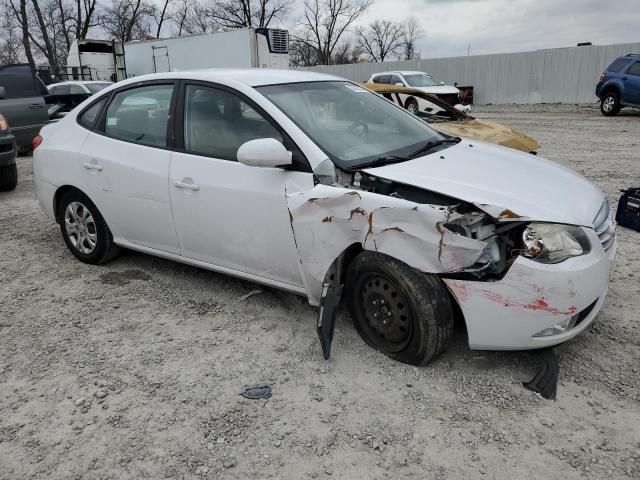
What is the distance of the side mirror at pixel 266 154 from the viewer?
10.2 ft

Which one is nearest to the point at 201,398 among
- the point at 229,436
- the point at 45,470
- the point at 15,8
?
the point at 229,436

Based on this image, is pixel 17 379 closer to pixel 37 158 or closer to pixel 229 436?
pixel 229 436

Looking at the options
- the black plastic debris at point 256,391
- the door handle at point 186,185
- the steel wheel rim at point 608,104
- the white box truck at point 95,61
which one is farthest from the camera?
the white box truck at point 95,61

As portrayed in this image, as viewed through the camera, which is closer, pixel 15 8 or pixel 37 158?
pixel 37 158

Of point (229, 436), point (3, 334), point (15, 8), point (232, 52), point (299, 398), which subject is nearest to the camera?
point (229, 436)

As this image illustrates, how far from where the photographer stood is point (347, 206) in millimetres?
2998

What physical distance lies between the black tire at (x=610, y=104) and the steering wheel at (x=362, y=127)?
15881 millimetres

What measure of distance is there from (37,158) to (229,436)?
11.6 feet

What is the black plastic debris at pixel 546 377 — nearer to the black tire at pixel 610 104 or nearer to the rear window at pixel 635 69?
the rear window at pixel 635 69

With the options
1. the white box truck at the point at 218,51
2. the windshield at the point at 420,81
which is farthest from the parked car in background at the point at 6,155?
the windshield at the point at 420,81

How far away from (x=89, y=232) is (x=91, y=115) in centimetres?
99

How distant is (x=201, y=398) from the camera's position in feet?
9.41

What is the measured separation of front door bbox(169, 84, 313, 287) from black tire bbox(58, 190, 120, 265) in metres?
1.03

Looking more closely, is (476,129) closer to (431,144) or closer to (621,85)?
(431,144)
